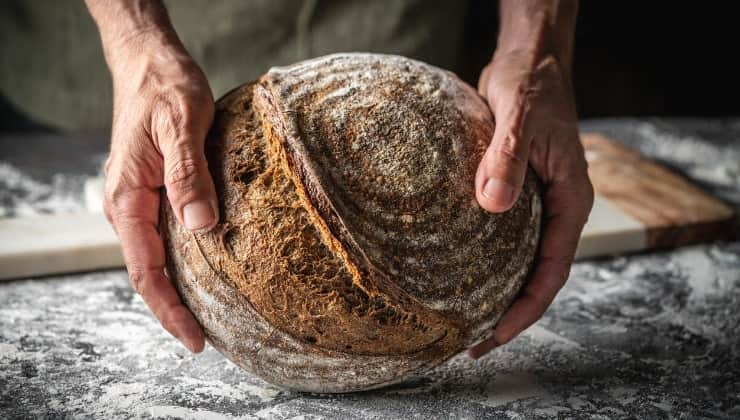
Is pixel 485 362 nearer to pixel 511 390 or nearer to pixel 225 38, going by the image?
pixel 511 390

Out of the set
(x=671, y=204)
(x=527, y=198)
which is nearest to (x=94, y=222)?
(x=527, y=198)

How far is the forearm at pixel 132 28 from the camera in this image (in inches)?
70.2

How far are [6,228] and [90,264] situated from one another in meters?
0.35

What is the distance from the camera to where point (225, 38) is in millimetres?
2855

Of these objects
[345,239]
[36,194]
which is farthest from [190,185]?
[36,194]

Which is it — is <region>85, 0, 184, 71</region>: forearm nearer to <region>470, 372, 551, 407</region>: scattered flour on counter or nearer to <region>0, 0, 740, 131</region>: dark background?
<region>470, 372, 551, 407</region>: scattered flour on counter

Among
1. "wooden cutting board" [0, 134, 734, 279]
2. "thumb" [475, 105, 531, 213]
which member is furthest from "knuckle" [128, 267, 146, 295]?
"wooden cutting board" [0, 134, 734, 279]

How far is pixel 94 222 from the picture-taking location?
2598 millimetres

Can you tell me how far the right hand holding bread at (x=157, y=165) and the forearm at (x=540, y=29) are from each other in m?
0.81

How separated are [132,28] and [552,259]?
112 centimetres

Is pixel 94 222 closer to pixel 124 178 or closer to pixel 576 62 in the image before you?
pixel 124 178

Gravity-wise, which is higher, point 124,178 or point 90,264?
point 124,178

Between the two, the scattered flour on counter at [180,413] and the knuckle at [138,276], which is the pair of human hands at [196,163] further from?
the scattered flour on counter at [180,413]

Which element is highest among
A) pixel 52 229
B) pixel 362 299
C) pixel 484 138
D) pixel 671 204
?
pixel 52 229
